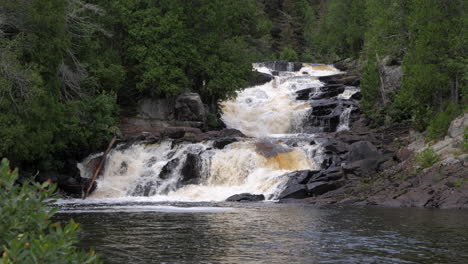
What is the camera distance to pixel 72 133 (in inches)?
1283

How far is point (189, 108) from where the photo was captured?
43188 millimetres

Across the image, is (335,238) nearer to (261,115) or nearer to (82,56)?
(82,56)

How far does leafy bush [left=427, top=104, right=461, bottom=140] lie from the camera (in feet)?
95.9

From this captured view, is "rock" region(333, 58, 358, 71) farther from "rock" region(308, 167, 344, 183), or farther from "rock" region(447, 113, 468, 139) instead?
"rock" region(308, 167, 344, 183)

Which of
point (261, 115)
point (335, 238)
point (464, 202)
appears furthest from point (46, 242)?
point (261, 115)

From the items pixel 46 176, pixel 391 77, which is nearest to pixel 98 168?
pixel 46 176

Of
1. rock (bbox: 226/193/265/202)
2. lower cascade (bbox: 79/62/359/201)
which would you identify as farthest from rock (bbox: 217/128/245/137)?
rock (bbox: 226/193/265/202)

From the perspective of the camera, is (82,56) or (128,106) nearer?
(82,56)

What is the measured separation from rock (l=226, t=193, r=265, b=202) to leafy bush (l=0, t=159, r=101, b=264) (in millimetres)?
21285

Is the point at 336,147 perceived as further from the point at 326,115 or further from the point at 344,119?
the point at 326,115

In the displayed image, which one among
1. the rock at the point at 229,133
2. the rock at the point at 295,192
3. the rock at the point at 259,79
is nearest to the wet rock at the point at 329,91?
the rock at the point at 259,79

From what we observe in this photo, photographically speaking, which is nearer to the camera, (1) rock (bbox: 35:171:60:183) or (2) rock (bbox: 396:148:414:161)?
(2) rock (bbox: 396:148:414:161)

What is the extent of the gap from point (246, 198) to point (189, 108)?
16935 mm

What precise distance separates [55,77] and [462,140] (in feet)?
67.1
